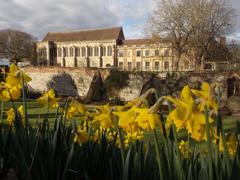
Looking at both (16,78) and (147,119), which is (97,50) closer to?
(16,78)

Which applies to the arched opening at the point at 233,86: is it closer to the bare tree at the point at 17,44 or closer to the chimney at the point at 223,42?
the chimney at the point at 223,42

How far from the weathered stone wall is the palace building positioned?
26793 mm

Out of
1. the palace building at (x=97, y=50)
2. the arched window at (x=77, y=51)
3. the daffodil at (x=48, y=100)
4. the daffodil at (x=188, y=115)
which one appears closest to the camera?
the daffodil at (x=188, y=115)

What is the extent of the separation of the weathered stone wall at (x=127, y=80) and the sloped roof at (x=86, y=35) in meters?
33.2

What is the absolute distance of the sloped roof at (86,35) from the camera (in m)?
65.7

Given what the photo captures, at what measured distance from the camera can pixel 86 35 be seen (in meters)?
69.3

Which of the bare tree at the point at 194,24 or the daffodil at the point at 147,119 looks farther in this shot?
the bare tree at the point at 194,24

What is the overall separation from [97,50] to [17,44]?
16.1m

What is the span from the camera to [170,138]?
1.61 meters

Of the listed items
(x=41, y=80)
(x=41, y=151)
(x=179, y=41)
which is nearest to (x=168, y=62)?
(x=179, y=41)

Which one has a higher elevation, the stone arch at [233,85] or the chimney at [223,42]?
the chimney at [223,42]

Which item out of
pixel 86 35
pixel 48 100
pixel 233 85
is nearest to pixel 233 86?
pixel 233 85

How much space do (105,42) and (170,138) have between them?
65.4m

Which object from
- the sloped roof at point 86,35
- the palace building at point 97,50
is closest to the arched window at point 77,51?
the palace building at point 97,50
